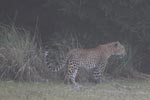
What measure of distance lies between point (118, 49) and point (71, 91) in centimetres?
306

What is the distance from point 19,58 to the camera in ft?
45.7

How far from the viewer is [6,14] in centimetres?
1706

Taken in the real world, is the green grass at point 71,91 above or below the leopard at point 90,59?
below

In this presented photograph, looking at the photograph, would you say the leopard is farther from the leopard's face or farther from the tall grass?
the tall grass

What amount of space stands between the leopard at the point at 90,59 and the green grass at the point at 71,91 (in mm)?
431

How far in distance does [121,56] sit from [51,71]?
7.74ft

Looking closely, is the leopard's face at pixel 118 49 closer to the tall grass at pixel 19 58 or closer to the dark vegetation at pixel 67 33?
the dark vegetation at pixel 67 33

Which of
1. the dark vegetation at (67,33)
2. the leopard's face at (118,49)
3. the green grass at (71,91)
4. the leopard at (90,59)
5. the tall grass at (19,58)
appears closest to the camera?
the green grass at (71,91)

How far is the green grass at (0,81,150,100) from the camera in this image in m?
11.5

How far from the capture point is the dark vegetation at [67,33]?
1416 cm

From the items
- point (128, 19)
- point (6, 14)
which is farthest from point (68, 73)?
point (6, 14)

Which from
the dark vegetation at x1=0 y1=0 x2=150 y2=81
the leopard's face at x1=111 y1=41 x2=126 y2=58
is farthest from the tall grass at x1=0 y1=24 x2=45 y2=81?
the leopard's face at x1=111 y1=41 x2=126 y2=58

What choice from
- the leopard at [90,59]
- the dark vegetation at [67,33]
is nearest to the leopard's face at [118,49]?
the leopard at [90,59]

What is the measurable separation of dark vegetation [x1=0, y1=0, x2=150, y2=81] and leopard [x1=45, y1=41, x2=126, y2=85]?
358mm
